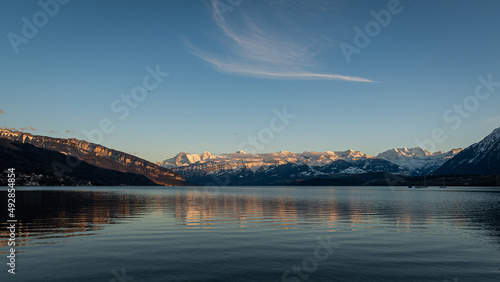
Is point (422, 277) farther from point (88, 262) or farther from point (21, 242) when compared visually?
point (21, 242)

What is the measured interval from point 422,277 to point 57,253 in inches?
1396

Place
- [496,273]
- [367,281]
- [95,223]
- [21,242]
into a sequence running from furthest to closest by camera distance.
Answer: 1. [95,223]
2. [21,242]
3. [496,273]
4. [367,281]

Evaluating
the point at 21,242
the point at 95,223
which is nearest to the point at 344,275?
the point at 21,242

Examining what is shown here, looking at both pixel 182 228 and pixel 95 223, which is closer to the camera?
pixel 182 228

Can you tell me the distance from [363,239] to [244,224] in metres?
22.8

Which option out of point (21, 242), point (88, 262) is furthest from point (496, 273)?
point (21, 242)

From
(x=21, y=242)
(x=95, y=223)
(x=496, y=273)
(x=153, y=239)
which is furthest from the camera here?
(x=95, y=223)

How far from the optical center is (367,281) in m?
25.9

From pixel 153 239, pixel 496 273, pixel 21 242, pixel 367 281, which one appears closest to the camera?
pixel 367 281

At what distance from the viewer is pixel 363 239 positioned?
146 feet

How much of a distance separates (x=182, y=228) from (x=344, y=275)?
3377cm

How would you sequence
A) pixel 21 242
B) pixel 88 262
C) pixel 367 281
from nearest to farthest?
pixel 367 281
pixel 88 262
pixel 21 242

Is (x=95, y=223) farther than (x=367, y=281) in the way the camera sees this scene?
Yes

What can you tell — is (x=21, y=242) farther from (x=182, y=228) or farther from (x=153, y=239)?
(x=182, y=228)
